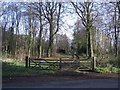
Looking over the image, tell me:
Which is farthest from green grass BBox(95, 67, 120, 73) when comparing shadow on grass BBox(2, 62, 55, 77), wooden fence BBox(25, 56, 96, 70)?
shadow on grass BBox(2, 62, 55, 77)

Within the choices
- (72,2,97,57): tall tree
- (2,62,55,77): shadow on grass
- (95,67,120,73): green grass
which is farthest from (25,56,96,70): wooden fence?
(72,2,97,57): tall tree

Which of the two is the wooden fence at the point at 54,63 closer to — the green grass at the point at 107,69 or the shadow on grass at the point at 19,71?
the green grass at the point at 107,69

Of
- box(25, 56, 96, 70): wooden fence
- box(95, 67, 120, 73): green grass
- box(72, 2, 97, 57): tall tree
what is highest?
box(72, 2, 97, 57): tall tree

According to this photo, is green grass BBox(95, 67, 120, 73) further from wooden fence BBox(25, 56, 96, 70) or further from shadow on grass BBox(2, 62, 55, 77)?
shadow on grass BBox(2, 62, 55, 77)

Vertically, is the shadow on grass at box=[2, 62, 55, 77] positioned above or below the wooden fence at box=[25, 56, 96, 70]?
below

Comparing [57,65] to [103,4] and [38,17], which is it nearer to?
[103,4]

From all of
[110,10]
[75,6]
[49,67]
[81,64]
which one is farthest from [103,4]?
[49,67]

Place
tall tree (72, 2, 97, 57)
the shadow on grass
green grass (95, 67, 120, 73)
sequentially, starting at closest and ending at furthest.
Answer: the shadow on grass, green grass (95, 67, 120, 73), tall tree (72, 2, 97, 57)

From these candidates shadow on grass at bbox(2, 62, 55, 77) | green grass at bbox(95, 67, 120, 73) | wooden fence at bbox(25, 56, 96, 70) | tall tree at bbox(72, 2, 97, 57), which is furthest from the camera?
tall tree at bbox(72, 2, 97, 57)

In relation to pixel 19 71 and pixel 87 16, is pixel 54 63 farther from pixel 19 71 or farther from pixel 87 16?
pixel 87 16

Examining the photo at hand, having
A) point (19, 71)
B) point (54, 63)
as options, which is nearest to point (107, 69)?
point (54, 63)

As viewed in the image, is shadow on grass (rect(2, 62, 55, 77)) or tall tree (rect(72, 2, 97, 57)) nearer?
shadow on grass (rect(2, 62, 55, 77))

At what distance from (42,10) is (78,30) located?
2215cm

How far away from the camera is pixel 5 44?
48.4m
